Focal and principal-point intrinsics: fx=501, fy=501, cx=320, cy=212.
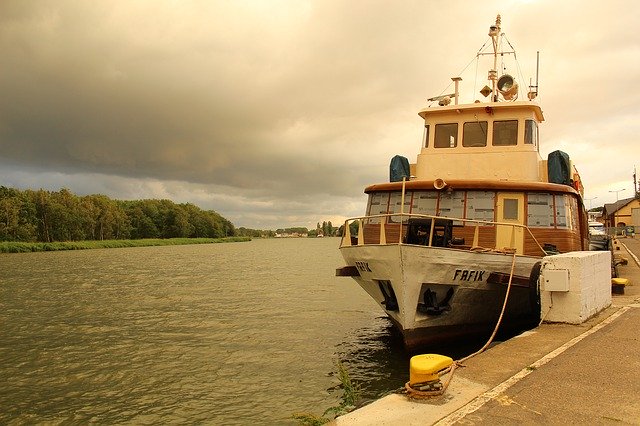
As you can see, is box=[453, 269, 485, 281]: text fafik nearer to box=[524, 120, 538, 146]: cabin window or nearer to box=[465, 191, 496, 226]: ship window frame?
box=[465, 191, 496, 226]: ship window frame

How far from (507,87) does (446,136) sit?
273cm

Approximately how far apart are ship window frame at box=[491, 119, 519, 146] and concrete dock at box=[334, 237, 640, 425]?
7545mm

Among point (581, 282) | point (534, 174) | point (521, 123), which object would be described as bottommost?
point (581, 282)

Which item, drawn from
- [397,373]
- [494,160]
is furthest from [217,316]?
[494,160]

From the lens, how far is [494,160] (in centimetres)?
1455

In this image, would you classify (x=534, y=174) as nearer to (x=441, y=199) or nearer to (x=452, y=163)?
(x=452, y=163)

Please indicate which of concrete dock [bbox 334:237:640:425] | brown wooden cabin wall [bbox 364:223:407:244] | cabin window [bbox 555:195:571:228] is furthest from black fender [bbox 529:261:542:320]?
brown wooden cabin wall [bbox 364:223:407:244]

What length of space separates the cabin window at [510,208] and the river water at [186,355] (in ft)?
14.4

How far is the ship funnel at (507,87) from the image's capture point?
15688mm

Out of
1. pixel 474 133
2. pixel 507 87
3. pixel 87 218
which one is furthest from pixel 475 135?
pixel 87 218

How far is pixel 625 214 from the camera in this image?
3305 inches

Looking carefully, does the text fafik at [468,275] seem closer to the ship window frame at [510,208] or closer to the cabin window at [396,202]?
the ship window frame at [510,208]

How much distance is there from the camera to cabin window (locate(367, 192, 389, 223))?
13570 mm

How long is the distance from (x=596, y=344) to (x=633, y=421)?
310 centimetres
